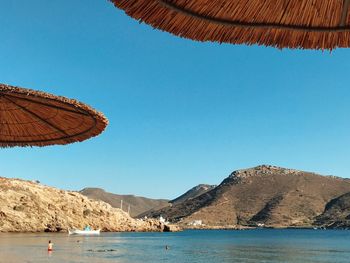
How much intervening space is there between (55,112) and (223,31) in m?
2.44

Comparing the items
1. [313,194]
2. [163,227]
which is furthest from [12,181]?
[313,194]

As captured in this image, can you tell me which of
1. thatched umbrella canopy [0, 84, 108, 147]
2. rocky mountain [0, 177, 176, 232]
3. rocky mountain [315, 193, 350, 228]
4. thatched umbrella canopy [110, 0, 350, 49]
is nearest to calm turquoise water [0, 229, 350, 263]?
rocky mountain [0, 177, 176, 232]

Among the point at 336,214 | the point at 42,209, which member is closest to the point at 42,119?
the point at 42,209

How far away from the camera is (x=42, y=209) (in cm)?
12419

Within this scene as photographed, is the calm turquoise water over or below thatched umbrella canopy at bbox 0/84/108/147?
below

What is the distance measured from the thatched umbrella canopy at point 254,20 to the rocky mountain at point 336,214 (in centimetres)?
19483

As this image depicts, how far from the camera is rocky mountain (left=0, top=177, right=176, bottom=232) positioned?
385 ft

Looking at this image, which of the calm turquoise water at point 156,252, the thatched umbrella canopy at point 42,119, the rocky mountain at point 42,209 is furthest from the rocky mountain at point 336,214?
the thatched umbrella canopy at point 42,119

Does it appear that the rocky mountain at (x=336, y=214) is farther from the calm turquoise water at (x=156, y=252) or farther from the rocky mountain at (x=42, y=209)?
the calm turquoise water at (x=156, y=252)

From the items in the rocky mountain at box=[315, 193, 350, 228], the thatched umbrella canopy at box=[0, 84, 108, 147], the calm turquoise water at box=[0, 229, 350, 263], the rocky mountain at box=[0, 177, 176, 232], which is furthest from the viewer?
the rocky mountain at box=[315, 193, 350, 228]

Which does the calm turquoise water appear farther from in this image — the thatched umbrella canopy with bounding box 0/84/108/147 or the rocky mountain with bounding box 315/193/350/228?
the rocky mountain with bounding box 315/193/350/228

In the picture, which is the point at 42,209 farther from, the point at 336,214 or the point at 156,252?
the point at 336,214

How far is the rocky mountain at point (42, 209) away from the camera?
117m

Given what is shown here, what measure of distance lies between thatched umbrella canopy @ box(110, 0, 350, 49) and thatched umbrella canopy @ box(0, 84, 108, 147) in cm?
159
